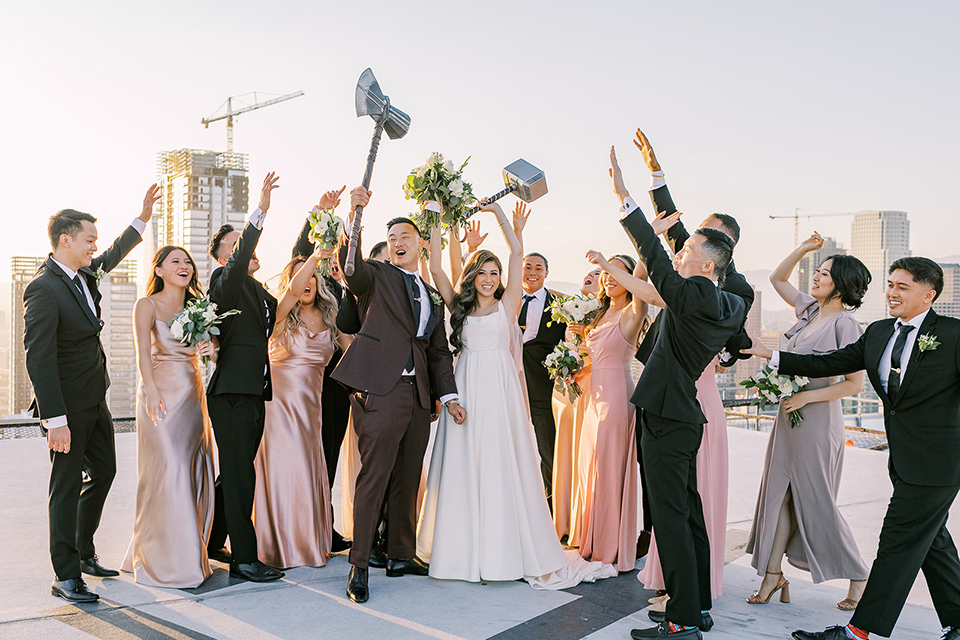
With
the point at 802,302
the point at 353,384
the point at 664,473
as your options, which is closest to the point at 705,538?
the point at 664,473

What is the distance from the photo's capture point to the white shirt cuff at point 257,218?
4.48 m

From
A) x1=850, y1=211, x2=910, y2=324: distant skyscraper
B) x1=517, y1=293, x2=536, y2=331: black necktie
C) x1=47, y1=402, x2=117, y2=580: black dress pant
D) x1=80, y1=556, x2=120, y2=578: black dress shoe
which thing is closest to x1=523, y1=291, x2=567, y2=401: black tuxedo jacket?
x1=517, y1=293, x2=536, y2=331: black necktie

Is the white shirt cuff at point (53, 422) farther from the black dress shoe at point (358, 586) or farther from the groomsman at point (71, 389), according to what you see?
the black dress shoe at point (358, 586)

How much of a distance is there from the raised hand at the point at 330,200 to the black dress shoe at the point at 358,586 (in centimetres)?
231

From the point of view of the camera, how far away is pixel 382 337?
4.52 meters

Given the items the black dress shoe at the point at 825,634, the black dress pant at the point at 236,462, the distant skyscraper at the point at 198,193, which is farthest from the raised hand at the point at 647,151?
the distant skyscraper at the point at 198,193

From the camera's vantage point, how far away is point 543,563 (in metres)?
4.61

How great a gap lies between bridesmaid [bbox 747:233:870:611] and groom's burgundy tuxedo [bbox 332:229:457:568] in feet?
6.86

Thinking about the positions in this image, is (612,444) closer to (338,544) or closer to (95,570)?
(338,544)

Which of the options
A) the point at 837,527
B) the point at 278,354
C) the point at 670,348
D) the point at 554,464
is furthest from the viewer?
the point at 554,464

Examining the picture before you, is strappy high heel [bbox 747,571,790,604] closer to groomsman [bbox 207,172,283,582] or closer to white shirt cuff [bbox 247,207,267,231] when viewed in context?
groomsman [bbox 207,172,283,582]

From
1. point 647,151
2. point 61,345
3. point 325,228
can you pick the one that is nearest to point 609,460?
point 647,151

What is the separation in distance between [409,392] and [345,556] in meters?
1.42

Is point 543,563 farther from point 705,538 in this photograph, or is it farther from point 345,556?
point 345,556
